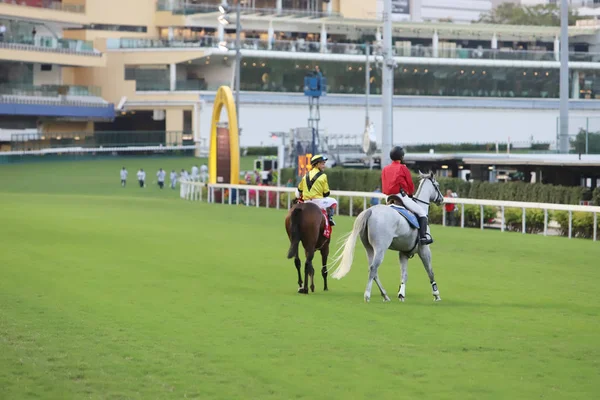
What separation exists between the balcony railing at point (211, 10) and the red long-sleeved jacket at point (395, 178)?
2941 inches

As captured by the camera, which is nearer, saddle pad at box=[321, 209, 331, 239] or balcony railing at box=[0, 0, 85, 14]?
saddle pad at box=[321, 209, 331, 239]

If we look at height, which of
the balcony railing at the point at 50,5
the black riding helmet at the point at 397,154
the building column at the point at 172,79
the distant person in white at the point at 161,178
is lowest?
the distant person in white at the point at 161,178

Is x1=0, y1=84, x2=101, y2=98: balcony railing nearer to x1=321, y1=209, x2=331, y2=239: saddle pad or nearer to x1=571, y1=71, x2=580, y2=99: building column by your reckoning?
x1=571, y1=71, x2=580, y2=99: building column

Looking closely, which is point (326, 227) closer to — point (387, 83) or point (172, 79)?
point (387, 83)

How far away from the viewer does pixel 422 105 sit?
90.9m

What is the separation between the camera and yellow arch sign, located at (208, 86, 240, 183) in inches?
1869

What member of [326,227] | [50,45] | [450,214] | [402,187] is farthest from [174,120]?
[402,187]

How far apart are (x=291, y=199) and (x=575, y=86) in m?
58.4

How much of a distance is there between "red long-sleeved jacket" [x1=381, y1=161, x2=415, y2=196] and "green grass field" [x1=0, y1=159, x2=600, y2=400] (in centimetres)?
139

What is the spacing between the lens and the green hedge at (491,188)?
31.9 m

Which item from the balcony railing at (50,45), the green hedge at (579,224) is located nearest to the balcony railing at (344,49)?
the balcony railing at (50,45)

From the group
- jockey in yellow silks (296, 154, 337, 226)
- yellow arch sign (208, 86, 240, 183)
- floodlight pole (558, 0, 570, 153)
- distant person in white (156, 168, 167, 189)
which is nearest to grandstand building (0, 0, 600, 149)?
distant person in white (156, 168, 167, 189)

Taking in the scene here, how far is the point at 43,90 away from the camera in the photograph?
77.6 meters

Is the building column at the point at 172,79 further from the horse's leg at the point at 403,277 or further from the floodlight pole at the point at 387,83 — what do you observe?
the horse's leg at the point at 403,277
